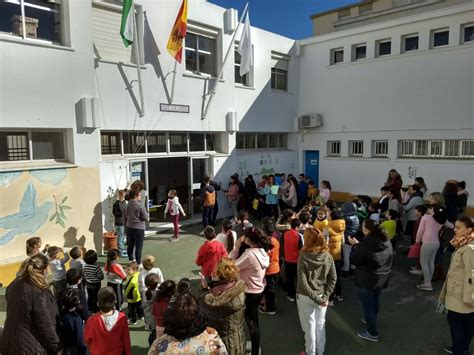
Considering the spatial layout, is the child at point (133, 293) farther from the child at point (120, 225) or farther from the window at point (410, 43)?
the window at point (410, 43)

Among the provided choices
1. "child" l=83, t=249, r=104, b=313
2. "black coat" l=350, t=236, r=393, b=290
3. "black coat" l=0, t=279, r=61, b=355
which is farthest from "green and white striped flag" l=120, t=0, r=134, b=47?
"black coat" l=350, t=236, r=393, b=290

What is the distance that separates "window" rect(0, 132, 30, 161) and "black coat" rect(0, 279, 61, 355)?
14.9ft

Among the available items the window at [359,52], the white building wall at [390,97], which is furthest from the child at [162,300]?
the window at [359,52]

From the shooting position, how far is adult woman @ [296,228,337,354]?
3.68 m

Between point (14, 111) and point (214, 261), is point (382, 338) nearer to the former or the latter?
point (214, 261)

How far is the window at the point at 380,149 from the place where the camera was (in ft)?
41.0

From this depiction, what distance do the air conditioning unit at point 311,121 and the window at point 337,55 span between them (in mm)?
2210

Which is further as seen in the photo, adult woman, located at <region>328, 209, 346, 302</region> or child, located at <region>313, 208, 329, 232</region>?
child, located at <region>313, 208, 329, 232</region>

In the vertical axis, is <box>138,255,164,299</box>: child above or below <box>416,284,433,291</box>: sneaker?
above

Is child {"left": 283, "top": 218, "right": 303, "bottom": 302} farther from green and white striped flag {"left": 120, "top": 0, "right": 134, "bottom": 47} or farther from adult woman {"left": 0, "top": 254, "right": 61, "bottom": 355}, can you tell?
green and white striped flag {"left": 120, "top": 0, "right": 134, "bottom": 47}

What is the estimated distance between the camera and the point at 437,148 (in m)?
11.4

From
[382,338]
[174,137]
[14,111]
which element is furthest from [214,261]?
[174,137]

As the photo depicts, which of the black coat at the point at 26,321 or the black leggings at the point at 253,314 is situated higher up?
the black coat at the point at 26,321

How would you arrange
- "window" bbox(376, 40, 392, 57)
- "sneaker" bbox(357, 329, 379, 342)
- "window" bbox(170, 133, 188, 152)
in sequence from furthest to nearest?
"window" bbox(376, 40, 392, 57), "window" bbox(170, 133, 188, 152), "sneaker" bbox(357, 329, 379, 342)
